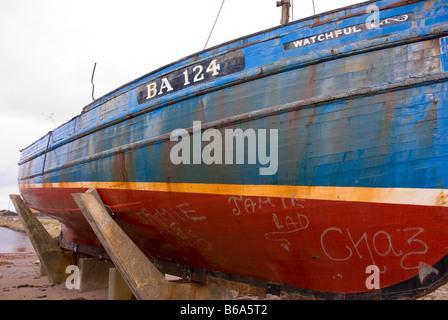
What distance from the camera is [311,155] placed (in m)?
3.03

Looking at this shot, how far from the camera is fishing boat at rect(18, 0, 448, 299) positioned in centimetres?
271

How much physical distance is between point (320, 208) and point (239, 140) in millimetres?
1062

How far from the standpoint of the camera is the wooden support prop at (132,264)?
12.7ft

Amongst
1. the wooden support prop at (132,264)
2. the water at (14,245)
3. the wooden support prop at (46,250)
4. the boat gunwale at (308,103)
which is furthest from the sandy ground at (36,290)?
the water at (14,245)

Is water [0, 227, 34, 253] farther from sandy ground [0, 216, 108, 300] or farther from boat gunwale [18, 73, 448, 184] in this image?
boat gunwale [18, 73, 448, 184]

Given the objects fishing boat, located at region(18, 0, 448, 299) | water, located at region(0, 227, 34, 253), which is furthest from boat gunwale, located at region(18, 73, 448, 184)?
water, located at region(0, 227, 34, 253)

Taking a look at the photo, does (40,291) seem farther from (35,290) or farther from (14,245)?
(14,245)

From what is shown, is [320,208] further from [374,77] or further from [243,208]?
[374,77]

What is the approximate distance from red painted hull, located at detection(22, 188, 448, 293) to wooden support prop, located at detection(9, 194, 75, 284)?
196 inches

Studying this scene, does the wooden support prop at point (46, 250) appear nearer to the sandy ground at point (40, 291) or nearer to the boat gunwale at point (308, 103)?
the sandy ground at point (40, 291)

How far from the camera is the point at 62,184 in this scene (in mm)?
6211

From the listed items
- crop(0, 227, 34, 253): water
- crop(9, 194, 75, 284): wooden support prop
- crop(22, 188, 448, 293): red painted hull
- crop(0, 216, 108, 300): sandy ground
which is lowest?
crop(0, 227, 34, 253): water

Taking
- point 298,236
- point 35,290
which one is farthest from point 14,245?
point 298,236

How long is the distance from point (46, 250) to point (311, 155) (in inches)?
304
